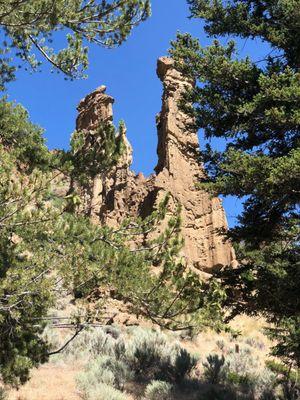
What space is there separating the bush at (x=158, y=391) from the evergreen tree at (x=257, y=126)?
2.46 m

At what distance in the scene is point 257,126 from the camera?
1021 centimetres

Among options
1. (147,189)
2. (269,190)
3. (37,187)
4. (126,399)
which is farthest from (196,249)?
(37,187)

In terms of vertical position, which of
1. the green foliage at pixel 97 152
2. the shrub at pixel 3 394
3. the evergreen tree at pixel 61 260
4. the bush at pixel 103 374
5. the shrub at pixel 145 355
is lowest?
the shrub at pixel 3 394

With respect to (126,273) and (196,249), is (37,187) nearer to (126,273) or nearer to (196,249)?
(126,273)

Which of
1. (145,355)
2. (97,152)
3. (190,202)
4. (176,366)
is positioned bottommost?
(176,366)

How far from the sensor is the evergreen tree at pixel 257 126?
8734mm

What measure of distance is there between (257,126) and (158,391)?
6.67 m

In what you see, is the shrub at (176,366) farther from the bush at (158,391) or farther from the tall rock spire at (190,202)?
the tall rock spire at (190,202)

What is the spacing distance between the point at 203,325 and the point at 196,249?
66.1 feet

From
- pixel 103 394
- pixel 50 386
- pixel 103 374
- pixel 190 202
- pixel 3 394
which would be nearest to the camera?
pixel 3 394

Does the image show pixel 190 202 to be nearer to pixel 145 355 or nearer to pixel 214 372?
pixel 145 355

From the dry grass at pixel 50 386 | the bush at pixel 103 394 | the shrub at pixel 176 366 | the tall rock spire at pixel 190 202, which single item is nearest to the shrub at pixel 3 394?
the dry grass at pixel 50 386

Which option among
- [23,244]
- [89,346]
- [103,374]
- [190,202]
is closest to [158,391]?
[103,374]

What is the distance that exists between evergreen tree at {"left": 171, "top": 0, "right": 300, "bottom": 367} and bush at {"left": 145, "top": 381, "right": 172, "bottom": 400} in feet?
8.08
